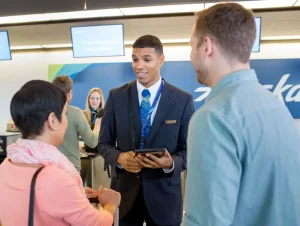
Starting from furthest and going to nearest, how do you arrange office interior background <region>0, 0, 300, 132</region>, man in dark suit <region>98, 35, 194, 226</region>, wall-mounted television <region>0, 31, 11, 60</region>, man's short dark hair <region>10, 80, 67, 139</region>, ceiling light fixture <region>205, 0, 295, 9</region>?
wall-mounted television <region>0, 31, 11, 60</region>
office interior background <region>0, 0, 300, 132</region>
ceiling light fixture <region>205, 0, 295, 9</region>
man in dark suit <region>98, 35, 194, 226</region>
man's short dark hair <region>10, 80, 67, 139</region>

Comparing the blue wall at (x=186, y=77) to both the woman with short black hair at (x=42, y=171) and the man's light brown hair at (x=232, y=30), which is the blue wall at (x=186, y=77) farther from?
the man's light brown hair at (x=232, y=30)

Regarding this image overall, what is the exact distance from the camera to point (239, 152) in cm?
81

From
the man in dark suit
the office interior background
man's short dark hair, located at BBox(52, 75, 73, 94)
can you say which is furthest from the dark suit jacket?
the office interior background

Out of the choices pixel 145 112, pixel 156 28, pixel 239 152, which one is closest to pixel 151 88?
pixel 145 112

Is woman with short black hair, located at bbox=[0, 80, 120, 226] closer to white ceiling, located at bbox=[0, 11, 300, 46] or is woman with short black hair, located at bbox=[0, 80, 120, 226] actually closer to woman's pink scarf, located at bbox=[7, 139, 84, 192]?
woman's pink scarf, located at bbox=[7, 139, 84, 192]

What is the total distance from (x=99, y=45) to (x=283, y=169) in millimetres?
4216

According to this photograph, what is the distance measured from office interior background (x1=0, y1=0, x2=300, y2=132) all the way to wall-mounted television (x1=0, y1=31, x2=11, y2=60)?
0.44 ft

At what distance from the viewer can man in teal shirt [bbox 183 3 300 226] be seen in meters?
0.80

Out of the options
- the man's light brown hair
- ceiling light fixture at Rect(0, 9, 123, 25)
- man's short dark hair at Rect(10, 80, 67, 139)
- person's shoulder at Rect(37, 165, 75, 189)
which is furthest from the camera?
ceiling light fixture at Rect(0, 9, 123, 25)

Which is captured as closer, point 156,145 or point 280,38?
point 156,145

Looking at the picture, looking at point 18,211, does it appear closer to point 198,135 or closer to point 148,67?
point 198,135

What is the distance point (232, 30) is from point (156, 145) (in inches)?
→ 39.1

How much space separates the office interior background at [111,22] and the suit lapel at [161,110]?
2.13 metres

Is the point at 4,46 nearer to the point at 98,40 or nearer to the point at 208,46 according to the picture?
the point at 98,40
